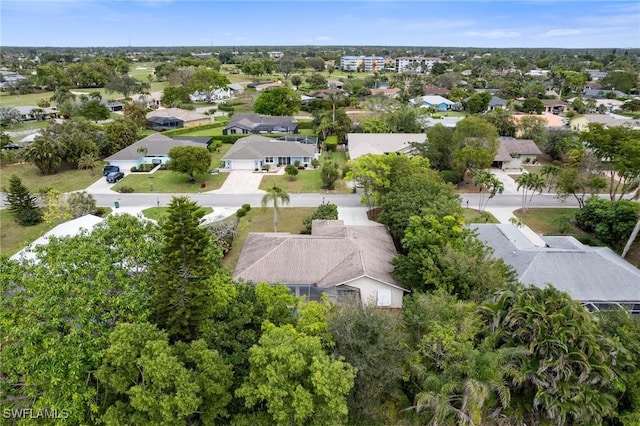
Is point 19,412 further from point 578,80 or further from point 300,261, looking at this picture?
point 578,80

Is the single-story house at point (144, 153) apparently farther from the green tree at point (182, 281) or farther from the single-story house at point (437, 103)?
the single-story house at point (437, 103)

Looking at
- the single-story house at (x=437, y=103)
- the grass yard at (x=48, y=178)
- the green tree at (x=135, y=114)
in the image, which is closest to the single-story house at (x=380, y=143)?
the grass yard at (x=48, y=178)

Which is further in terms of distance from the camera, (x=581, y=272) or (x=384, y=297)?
(x=384, y=297)

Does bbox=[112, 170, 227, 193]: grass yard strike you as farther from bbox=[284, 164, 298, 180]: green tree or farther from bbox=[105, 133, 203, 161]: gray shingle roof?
bbox=[284, 164, 298, 180]: green tree

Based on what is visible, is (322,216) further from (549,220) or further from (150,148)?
(150,148)

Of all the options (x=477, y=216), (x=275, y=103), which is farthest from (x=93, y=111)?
(x=477, y=216)
